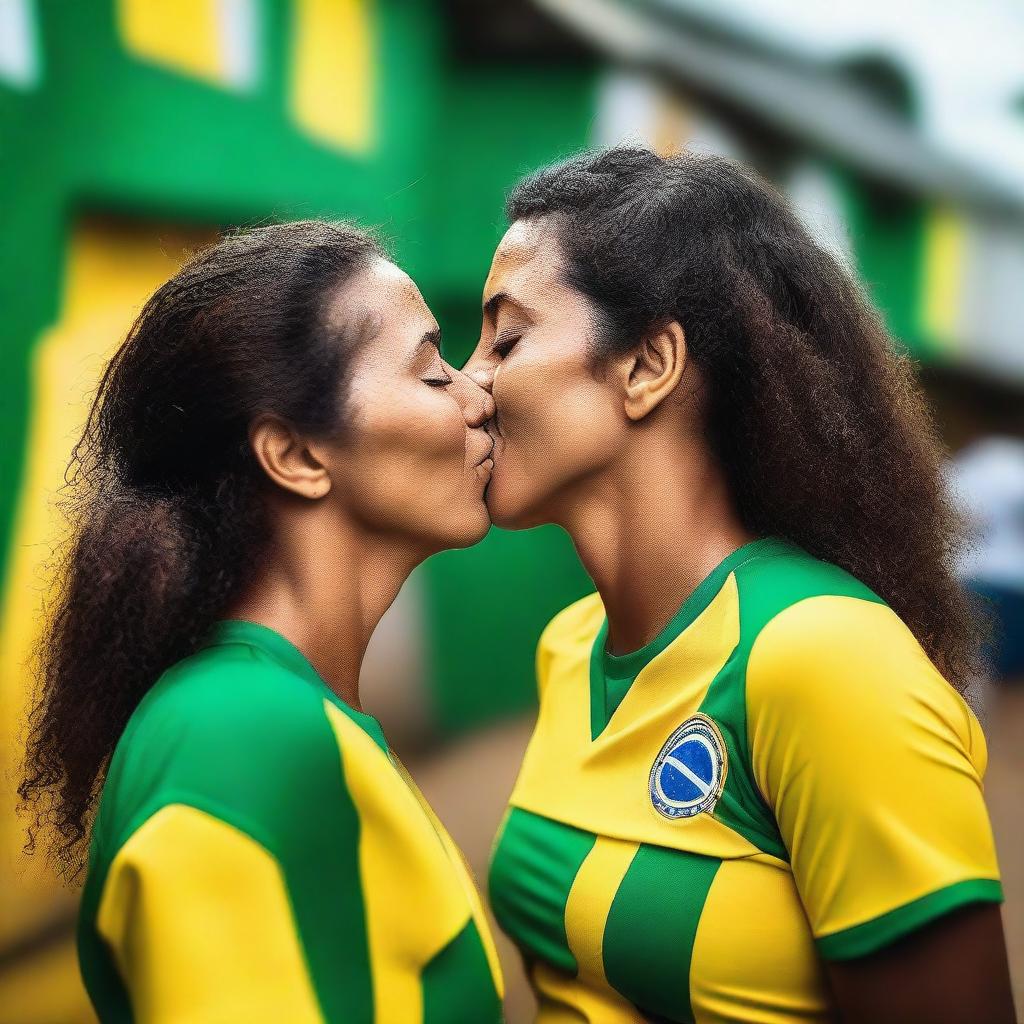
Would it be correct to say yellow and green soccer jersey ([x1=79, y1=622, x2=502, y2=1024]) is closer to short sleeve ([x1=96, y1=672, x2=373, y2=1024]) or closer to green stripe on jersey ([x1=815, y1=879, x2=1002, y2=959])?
short sleeve ([x1=96, y1=672, x2=373, y2=1024])

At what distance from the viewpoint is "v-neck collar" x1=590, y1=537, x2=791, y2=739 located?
74.0 inches

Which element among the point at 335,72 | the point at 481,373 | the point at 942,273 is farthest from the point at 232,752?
the point at 942,273

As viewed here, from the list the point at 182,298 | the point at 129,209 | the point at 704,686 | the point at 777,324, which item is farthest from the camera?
the point at 129,209

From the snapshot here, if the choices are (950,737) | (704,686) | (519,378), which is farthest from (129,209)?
(950,737)

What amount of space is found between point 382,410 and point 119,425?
1.25ft

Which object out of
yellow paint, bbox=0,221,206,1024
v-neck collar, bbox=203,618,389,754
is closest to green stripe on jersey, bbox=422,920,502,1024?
v-neck collar, bbox=203,618,389,754

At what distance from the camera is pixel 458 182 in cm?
486

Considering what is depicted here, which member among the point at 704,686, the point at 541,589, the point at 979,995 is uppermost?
the point at 704,686

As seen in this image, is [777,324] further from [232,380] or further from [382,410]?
[232,380]

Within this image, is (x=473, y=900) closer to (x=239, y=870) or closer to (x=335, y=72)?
(x=239, y=870)

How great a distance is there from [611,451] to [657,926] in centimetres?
73

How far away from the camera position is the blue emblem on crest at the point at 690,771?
1701 millimetres

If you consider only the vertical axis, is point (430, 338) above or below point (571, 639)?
above

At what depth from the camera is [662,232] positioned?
1903mm
